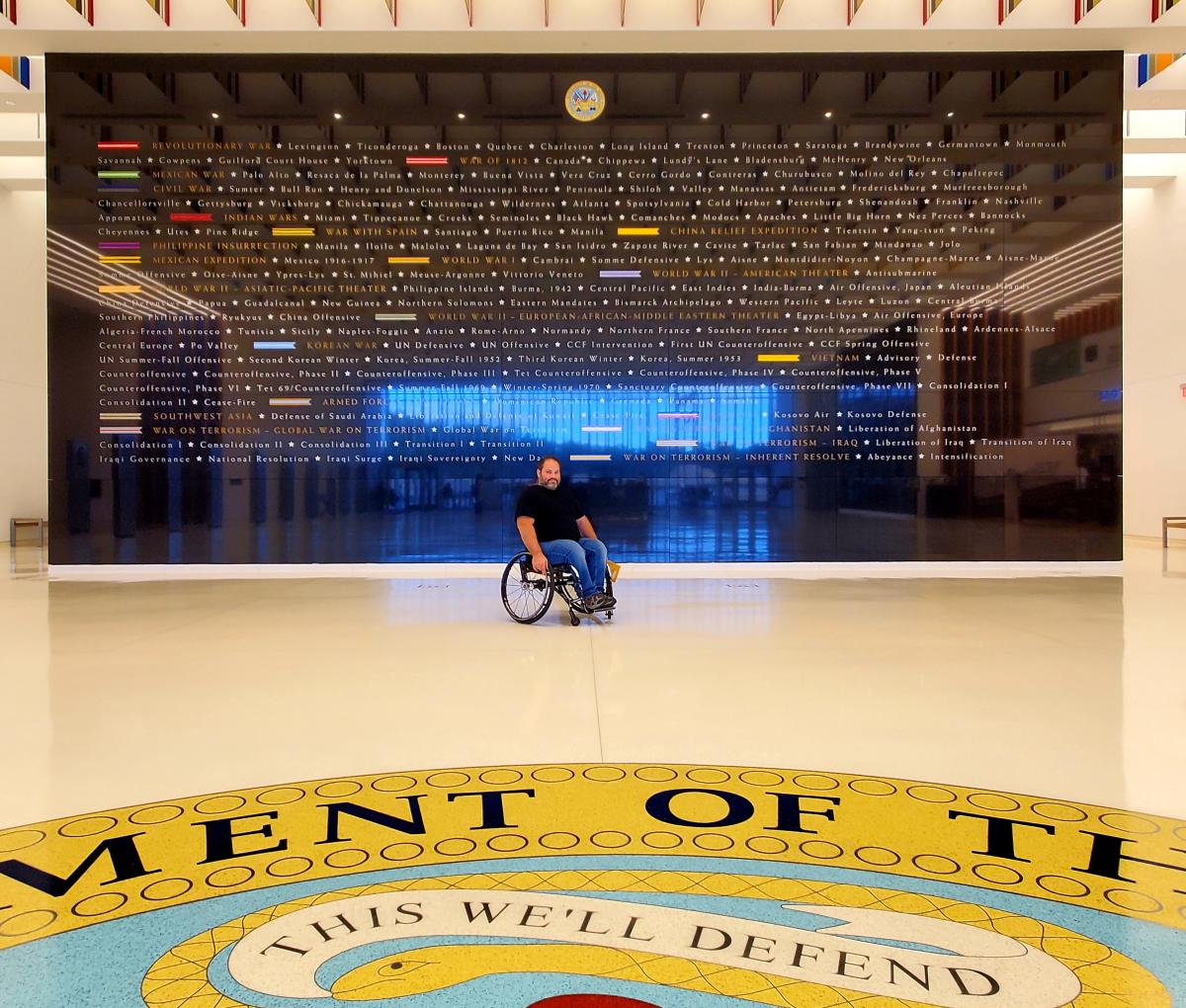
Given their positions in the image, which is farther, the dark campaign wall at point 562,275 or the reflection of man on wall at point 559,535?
the dark campaign wall at point 562,275

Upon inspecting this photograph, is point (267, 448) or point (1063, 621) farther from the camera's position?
point (267, 448)

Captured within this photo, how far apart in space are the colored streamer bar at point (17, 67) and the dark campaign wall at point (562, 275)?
0.56 m

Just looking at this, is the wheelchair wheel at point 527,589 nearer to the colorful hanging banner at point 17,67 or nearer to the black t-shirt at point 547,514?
the black t-shirt at point 547,514

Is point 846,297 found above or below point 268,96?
below

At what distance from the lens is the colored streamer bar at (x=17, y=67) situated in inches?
319

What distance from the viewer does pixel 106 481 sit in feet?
26.1

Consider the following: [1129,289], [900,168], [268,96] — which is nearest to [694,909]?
[900,168]

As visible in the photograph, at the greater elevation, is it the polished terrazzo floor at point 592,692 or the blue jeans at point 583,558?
the blue jeans at point 583,558

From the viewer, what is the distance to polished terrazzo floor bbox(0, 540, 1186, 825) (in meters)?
2.41

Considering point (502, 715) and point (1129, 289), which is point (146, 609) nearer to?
point (502, 715)

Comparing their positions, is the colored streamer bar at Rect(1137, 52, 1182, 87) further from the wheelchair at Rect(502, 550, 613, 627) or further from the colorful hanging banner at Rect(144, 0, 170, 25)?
the colorful hanging banner at Rect(144, 0, 170, 25)

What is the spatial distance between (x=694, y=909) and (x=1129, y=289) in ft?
44.6

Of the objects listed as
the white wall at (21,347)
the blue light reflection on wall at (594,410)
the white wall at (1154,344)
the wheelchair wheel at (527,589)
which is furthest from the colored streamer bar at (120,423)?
the white wall at (1154,344)

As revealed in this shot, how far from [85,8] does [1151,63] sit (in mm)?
9769
